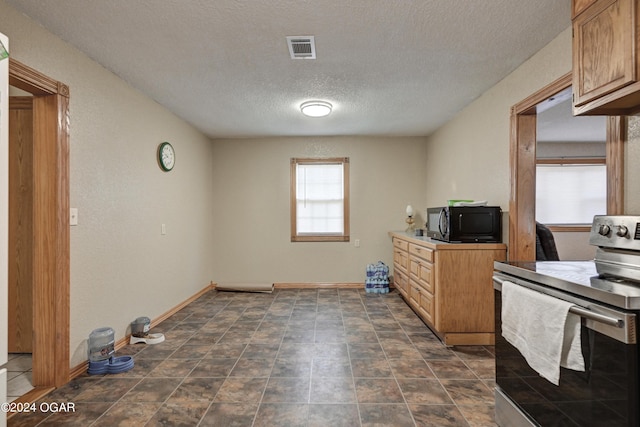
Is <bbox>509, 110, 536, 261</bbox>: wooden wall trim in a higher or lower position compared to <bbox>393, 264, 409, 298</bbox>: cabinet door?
higher

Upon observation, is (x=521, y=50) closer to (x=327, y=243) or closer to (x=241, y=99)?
(x=241, y=99)

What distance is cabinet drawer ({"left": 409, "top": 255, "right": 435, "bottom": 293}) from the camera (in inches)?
129

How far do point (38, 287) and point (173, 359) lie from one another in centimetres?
110

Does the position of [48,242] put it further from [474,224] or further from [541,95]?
[541,95]

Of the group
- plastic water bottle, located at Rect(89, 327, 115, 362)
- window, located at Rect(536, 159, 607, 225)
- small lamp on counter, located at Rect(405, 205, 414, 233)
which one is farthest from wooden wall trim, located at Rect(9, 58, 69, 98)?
window, located at Rect(536, 159, 607, 225)

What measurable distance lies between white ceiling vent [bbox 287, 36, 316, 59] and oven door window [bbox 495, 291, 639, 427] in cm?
227

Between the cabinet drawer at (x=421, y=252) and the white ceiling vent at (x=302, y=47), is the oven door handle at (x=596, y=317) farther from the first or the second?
the white ceiling vent at (x=302, y=47)

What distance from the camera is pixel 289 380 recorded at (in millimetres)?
2371

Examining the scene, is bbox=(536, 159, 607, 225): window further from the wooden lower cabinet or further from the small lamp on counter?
the wooden lower cabinet

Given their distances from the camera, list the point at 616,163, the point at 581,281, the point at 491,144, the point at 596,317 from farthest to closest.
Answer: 1. the point at 491,144
2. the point at 616,163
3. the point at 581,281
4. the point at 596,317

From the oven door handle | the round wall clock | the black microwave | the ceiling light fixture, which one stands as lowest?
the oven door handle

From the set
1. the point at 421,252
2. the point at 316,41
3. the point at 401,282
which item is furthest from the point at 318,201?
the point at 316,41

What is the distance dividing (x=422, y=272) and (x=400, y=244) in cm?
112

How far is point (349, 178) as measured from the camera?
543 cm
